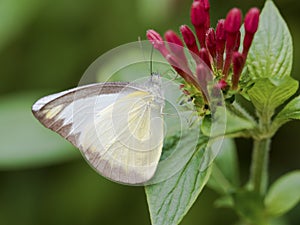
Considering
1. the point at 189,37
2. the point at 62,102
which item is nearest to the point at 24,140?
the point at 62,102

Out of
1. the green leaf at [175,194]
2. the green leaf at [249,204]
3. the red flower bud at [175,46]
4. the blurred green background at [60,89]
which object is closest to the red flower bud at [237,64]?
the red flower bud at [175,46]

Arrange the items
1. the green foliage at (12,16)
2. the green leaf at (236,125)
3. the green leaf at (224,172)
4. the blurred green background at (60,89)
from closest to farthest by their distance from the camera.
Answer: the green leaf at (236,125) < the green leaf at (224,172) < the blurred green background at (60,89) < the green foliage at (12,16)

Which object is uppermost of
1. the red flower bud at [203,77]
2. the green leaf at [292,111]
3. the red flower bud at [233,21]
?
the red flower bud at [233,21]

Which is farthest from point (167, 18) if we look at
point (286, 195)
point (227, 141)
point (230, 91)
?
point (230, 91)

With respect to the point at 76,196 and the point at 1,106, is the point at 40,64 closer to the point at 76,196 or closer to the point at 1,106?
the point at 1,106

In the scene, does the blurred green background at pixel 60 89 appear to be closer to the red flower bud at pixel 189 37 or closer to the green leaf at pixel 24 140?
the green leaf at pixel 24 140

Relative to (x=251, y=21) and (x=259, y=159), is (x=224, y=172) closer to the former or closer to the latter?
(x=259, y=159)

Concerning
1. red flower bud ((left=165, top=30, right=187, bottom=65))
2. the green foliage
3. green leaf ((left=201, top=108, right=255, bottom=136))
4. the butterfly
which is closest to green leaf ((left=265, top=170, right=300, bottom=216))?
green leaf ((left=201, top=108, right=255, bottom=136))
